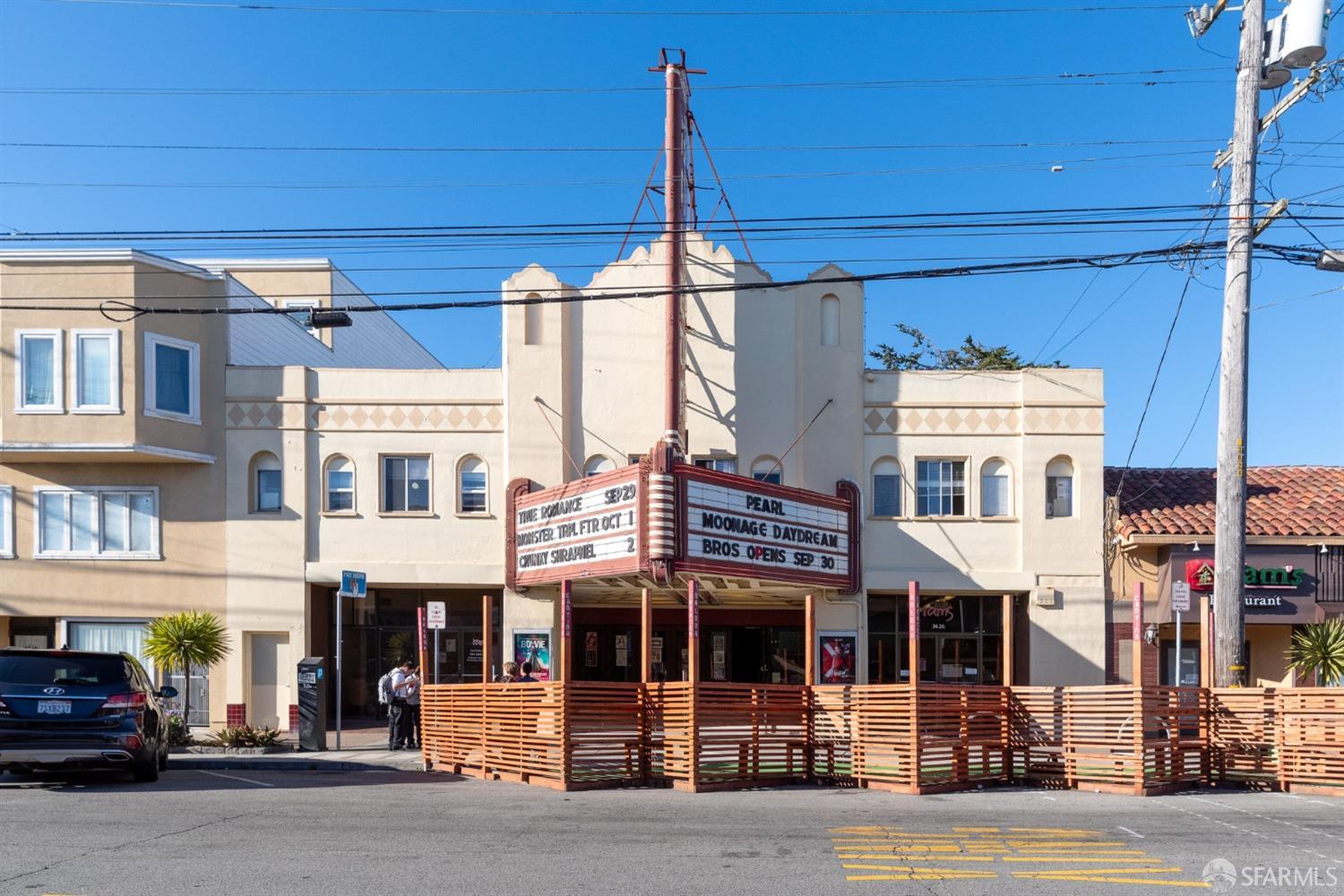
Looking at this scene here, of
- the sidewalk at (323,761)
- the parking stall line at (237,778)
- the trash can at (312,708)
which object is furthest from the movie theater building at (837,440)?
the parking stall line at (237,778)

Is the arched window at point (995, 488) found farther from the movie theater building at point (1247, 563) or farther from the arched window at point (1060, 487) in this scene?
the movie theater building at point (1247, 563)

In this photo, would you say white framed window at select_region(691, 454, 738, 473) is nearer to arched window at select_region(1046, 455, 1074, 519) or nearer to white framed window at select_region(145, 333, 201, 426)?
arched window at select_region(1046, 455, 1074, 519)

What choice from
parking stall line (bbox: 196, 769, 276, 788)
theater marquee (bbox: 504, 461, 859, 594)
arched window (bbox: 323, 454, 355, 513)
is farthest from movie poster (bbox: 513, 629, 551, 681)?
parking stall line (bbox: 196, 769, 276, 788)

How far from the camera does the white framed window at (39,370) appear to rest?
24.4 m

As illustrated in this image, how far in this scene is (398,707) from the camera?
21594mm

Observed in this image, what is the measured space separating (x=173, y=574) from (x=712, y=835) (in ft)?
56.1

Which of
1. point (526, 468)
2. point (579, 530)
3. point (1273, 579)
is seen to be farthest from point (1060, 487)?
point (526, 468)

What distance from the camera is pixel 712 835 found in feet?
38.6

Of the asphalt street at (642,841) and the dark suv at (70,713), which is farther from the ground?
the dark suv at (70,713)

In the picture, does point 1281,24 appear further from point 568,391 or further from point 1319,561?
point 568,391

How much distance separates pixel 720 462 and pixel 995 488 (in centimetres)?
555

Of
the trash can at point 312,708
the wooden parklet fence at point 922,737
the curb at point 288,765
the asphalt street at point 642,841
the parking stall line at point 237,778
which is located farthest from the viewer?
the trash can at point 312,708

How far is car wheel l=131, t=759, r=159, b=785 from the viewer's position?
49.6ft

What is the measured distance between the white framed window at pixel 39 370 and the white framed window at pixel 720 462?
12.0 m
